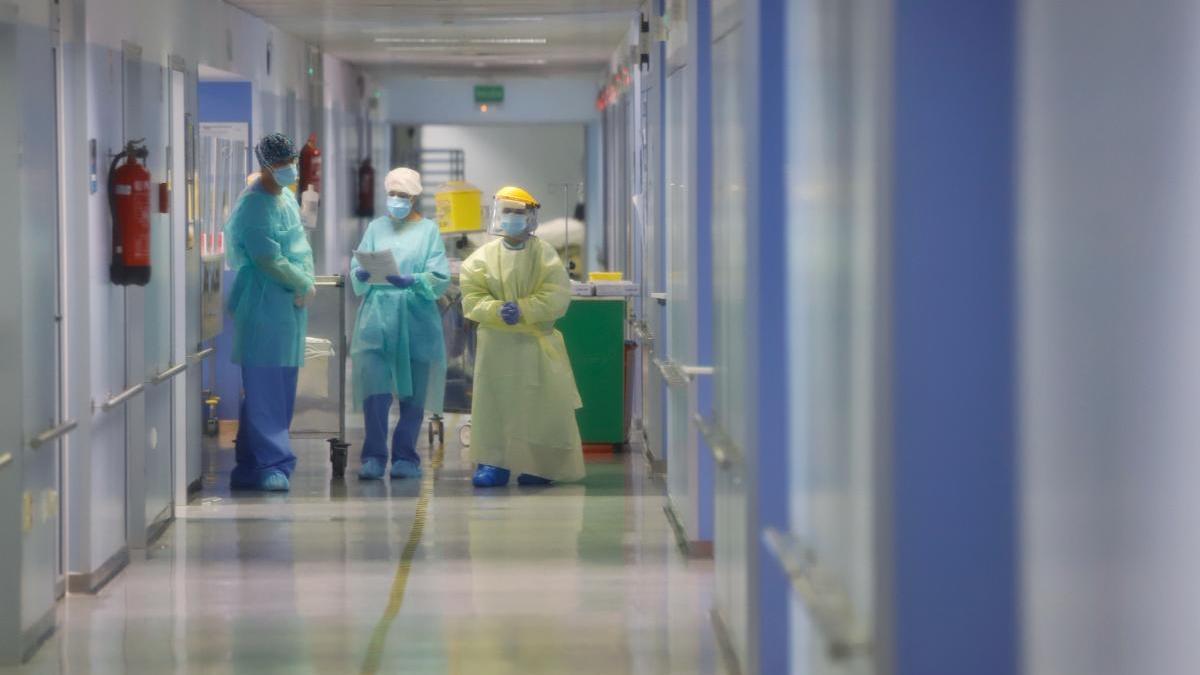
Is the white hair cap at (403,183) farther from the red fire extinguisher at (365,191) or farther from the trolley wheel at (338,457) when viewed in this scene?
the red fire extinguisher at (365,191)

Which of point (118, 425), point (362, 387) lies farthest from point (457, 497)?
point (118, 425)

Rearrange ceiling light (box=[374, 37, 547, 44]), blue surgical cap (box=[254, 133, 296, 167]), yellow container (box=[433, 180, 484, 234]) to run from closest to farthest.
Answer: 1. blue surgical cap (box=[254, 133, 296, 167])
2. yellow container (box=[433, 180, 484, 234])
3. ceiling light (box=[374, 37, 547, 44])

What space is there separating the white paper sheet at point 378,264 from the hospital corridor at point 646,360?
25 millimetres

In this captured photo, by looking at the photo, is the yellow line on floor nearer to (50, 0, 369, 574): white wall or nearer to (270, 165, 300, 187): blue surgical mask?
(50, 0, 369, 574): white wall

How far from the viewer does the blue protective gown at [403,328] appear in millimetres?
9375

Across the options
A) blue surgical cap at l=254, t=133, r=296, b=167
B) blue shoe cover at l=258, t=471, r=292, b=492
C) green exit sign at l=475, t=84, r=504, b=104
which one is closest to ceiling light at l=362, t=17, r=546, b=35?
blue surgical cap at l=254, t=133, r=296, b=167

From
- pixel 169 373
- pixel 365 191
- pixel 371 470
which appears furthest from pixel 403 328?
pixel 365 191

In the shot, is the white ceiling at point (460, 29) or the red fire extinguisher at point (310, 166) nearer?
the white ceiling at point (460, 29)

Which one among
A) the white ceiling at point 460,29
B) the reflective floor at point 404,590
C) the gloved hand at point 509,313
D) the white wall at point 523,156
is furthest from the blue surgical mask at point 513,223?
the white wall at point 523,156

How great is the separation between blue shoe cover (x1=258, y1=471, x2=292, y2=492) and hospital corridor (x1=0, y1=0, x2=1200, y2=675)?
0.07 feet

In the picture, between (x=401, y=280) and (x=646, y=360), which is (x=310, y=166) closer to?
(x=401, y=280)

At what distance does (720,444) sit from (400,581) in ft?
6.60

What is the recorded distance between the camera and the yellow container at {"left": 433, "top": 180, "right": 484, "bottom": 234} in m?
12.4

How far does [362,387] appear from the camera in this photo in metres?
9.47
